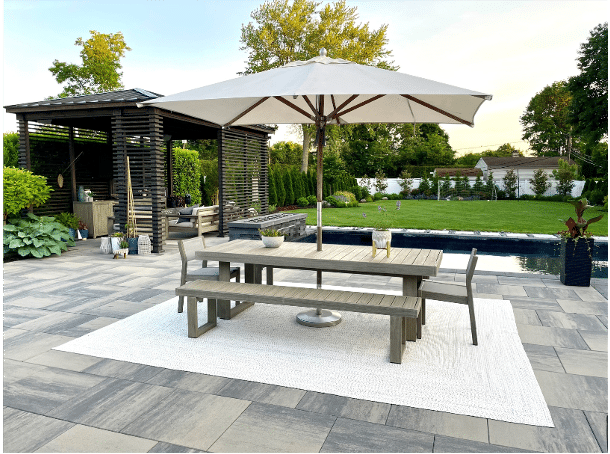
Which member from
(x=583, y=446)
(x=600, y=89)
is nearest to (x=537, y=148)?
(x=600, y=89)

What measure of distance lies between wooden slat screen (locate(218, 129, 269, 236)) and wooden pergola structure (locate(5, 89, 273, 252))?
1.0 inches

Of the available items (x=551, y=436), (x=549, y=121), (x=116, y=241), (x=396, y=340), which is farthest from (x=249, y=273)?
(x=549, y=121)

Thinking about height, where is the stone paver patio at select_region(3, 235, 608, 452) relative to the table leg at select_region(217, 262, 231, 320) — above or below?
below

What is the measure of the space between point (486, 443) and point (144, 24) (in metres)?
20.3

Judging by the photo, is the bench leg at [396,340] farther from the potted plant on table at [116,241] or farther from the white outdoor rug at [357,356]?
the potted plant on table at [116,241]

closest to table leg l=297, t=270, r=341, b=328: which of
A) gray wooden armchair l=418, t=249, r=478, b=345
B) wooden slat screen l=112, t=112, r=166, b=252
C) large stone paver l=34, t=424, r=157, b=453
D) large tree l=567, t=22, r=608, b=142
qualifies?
gray wooden armchair l=418, t=249, r=478, b=345

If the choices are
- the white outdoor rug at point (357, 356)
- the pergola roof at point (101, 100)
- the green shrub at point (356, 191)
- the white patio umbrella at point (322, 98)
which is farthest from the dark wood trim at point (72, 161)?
the green shrub at point (356, 191)

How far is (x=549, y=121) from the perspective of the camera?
4362cm

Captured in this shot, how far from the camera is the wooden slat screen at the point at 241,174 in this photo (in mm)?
10769

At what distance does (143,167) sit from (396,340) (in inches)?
269

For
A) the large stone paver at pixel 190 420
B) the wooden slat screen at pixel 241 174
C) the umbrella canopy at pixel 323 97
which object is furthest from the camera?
the wooden slat screen at pixel 241 174

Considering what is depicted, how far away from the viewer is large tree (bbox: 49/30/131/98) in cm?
2430

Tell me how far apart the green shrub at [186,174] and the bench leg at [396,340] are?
37.1ft

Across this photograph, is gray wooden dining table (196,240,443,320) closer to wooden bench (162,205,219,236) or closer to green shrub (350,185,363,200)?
wooden bench (162,205,219,236)
